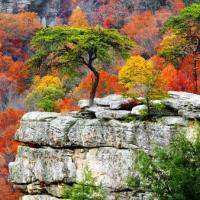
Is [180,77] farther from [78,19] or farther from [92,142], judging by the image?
[78,19]

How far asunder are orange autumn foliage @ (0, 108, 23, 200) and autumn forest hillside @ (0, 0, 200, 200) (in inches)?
3.3

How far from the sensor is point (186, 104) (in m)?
25.3

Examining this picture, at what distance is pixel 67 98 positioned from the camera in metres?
58.7

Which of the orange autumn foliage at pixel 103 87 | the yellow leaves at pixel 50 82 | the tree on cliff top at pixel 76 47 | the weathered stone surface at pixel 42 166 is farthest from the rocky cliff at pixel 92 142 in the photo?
the yellow leaves at pixel 50 82

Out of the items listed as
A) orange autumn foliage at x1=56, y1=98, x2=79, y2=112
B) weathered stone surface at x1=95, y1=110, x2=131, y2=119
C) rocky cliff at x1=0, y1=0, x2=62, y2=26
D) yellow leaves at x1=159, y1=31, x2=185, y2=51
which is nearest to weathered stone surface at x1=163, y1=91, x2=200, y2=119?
weathered stone surface at x1=95, y1=110, x2=131, y2=119

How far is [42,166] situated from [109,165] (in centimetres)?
355

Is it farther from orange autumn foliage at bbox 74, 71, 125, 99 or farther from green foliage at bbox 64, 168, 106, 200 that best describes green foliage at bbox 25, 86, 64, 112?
green foliage at bbox 64, 168, 106, 200

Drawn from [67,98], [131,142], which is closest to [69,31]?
[131,142]

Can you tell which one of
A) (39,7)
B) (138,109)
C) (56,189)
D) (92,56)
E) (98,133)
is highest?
(39,7)

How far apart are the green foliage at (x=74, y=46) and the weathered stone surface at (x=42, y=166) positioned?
4.32 m

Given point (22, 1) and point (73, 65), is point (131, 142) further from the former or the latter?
point (22, 1)

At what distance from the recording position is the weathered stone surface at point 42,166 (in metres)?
27.1

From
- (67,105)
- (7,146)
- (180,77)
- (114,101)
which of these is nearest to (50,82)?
(67,105)

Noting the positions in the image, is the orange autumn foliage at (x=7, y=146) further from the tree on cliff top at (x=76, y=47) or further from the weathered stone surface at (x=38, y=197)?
the tree on cliff top at (x=76, y=47)
